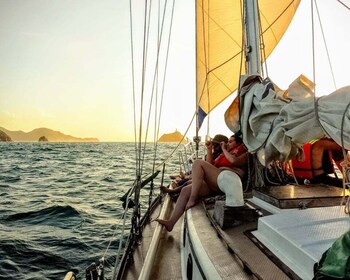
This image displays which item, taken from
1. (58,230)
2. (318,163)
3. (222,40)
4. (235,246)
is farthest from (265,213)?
(222,40)

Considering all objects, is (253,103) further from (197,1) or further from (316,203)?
(197,1)

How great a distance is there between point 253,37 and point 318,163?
4.80 feet

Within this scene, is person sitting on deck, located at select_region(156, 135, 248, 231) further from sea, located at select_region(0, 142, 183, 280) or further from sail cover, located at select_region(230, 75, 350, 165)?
sail cover, located at select_region(230, 75, 350, 165)

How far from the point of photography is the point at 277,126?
209 centimetres

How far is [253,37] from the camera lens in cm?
318

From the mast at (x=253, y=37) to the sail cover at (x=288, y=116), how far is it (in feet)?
1.70

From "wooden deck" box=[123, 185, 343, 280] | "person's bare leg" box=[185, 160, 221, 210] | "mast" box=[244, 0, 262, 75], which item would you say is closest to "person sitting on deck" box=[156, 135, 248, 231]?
"person's bare leg" box=[185, 160, 221, 210]

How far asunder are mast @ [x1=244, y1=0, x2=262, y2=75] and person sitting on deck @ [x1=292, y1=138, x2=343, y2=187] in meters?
0.97

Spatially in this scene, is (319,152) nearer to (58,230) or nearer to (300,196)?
(300,196)

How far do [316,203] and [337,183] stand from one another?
1.20m

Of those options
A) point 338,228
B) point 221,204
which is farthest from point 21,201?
point 338,228

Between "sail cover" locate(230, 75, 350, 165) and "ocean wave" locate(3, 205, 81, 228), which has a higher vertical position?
"sail cover" locate(230, 75, 350, 165)

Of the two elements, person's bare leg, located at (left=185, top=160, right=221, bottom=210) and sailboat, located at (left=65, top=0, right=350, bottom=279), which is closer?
sailboat, located at (left=65, top=0, right=350, bottom=279)

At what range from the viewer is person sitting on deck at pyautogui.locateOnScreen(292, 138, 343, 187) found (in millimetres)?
3219
